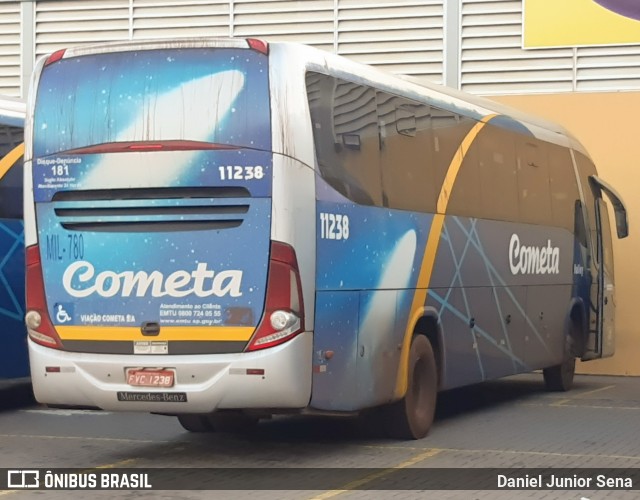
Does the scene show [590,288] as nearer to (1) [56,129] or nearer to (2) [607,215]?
(2) [607,215]

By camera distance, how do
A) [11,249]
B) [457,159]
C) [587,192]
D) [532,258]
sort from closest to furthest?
[457,159] → [11,249] → [532,258] → [587,192]

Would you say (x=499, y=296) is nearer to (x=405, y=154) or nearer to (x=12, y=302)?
(x=405, y=154)

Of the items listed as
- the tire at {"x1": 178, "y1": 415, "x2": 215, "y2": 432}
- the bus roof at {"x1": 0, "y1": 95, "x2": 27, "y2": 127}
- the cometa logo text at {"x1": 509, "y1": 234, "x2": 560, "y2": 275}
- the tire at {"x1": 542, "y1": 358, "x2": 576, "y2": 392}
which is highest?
the bus roof at {"x1": 0, "y1": 95, "x2": 27, "y2": 127}

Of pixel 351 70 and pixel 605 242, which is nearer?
pixel 351 70

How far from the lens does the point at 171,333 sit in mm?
10484

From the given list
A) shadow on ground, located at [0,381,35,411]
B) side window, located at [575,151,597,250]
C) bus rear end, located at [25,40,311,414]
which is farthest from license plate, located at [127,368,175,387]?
side window, located at [575,151,597,250]

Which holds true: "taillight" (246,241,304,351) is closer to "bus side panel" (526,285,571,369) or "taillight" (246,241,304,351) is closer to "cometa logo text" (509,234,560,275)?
"cometa logo text" (509,234,560,275)

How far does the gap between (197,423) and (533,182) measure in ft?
17.7

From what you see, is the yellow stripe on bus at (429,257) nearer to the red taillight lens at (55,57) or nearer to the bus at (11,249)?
the red taillight lens at (55,57)

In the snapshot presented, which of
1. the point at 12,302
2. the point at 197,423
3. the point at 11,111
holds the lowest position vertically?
the point at 197,423

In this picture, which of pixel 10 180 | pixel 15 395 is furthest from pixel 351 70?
pixel 15 395

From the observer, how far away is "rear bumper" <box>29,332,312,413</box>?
10.3 metres

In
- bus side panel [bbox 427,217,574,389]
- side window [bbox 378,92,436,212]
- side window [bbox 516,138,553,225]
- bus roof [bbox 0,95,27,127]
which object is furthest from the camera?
side window [bbox 516,138,553,225]

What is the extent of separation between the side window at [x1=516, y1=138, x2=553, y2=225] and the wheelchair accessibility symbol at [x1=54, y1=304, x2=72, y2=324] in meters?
6.44
